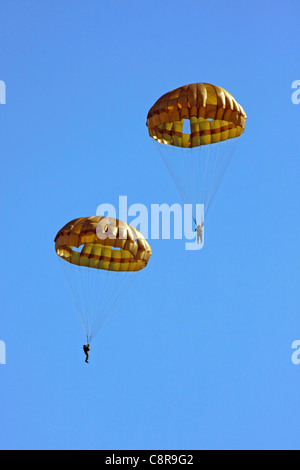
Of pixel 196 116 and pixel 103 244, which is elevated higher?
pixel 196 116

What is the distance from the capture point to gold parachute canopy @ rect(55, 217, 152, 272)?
28562mm

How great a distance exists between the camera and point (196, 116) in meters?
29.2

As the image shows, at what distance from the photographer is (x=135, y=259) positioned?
29734 mm

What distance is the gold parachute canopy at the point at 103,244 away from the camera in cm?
2856

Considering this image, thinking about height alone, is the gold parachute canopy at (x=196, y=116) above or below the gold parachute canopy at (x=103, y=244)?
above

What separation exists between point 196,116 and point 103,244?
19.5ft

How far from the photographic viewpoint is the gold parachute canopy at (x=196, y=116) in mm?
29188

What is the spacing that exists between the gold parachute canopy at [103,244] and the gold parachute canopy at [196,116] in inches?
167
